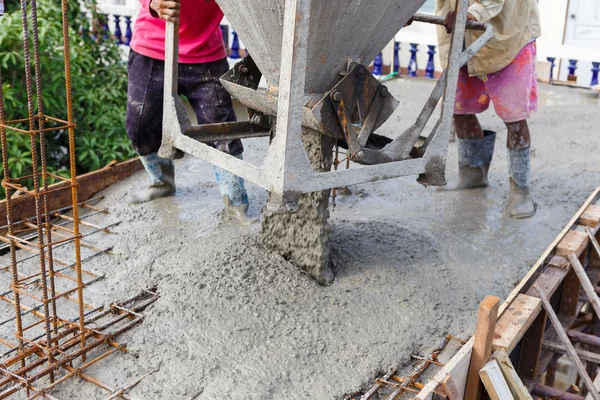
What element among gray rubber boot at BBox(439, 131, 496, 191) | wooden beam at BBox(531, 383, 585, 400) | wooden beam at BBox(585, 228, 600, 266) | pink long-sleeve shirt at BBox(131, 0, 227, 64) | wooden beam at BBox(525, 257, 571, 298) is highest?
pink long-sleeve shirt at BBox(131, 0, 227, 64)

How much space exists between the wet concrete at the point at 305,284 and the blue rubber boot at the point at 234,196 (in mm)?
133

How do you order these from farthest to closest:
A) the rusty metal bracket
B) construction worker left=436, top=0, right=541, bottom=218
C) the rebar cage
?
construction worker left=436, top=0, right=541, bottom=218
the rusty metal bracket
the rebar cage

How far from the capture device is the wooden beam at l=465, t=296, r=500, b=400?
9.98ft

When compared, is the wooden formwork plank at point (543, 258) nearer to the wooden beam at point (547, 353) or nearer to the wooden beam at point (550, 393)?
the wooden beam at point (547, 353)

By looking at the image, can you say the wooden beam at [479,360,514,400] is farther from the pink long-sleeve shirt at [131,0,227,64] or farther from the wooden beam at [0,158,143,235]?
the wooden beam at [0,158,143,235]

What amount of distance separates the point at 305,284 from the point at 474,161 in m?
2.16

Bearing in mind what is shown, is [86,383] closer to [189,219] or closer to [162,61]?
[189,219]

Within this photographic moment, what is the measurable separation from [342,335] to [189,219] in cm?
169

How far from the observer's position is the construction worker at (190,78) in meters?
4.49

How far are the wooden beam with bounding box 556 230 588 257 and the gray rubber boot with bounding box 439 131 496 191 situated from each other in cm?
107

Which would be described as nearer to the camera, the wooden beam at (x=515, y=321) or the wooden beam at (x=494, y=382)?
the wooden beam at (x=494, y=382)

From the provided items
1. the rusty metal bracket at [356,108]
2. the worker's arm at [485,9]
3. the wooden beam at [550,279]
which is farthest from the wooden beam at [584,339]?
the worker's arm at [485,9]

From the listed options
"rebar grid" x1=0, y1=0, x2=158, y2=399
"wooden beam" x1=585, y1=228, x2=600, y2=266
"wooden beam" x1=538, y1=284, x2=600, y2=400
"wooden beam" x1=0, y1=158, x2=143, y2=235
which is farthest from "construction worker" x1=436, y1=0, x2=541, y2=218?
"wooden beam" x1=0, y1=158, x2=143, y2=235

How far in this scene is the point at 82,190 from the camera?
522cm
